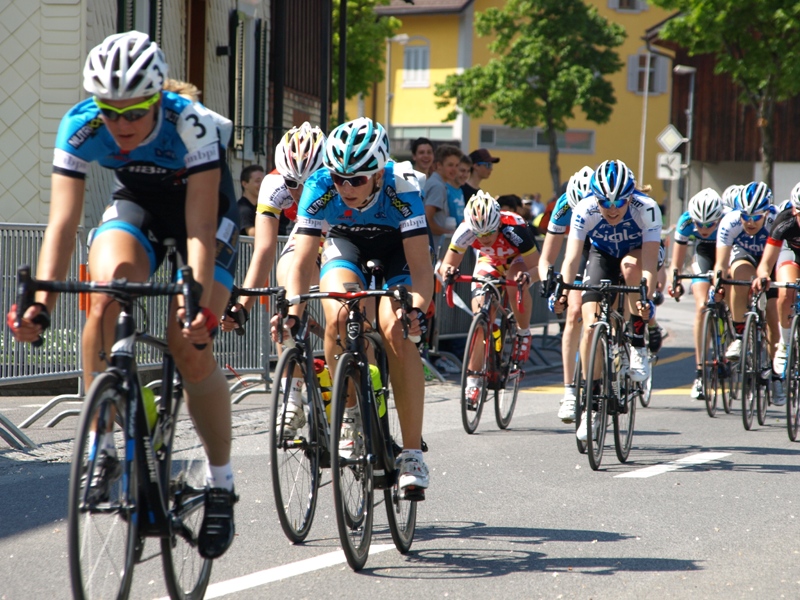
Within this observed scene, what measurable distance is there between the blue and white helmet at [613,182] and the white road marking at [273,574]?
3.74 metres

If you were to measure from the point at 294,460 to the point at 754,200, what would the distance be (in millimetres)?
7037

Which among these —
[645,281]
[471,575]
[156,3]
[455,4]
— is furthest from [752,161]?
[471,575]

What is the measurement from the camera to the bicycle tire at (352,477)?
5.03 m

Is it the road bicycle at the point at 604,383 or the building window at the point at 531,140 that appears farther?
the building window at the point at 531,140

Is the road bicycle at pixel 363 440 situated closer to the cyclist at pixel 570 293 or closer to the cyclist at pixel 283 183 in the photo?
the cyclist at pixel 283 183

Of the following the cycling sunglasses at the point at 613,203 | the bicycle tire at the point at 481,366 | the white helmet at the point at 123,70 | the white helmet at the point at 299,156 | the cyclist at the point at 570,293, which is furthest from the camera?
the bicycle tire at the point at 481,366

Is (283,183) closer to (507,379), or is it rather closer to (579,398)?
(579,398)

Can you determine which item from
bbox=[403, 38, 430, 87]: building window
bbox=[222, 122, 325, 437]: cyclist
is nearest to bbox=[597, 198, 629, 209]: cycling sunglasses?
bbox=[222, 122, 325, 437]: cyclist

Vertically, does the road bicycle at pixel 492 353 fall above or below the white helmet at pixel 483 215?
below

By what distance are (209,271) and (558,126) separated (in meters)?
49.0

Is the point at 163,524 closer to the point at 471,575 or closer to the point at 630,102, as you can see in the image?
the point at 471,575

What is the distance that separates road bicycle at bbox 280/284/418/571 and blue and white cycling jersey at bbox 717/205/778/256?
635cm

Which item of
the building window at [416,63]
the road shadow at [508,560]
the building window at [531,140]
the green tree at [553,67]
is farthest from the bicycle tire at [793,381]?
the building window at [416,63]

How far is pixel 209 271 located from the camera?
4.29m
